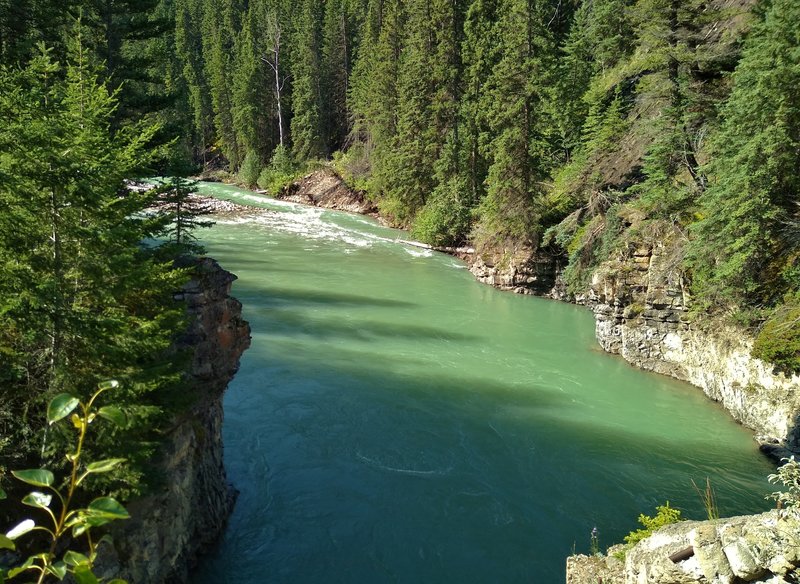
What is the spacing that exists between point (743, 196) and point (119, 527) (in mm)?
14126

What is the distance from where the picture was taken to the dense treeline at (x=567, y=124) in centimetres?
1367

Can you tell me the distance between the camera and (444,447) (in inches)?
485

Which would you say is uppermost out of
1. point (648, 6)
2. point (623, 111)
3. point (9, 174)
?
point (648, 6)

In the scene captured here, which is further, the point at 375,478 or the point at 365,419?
the point at 365,419

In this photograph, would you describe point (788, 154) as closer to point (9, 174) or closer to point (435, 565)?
point (435, 565)

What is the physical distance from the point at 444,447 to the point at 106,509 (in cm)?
1138

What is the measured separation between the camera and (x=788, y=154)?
1320 cm

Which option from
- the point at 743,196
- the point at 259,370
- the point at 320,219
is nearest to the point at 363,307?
the point at 259,370

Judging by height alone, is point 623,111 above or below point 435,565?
above

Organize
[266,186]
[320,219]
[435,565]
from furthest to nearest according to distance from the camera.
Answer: [266,186]
[320,219]
[435,565]

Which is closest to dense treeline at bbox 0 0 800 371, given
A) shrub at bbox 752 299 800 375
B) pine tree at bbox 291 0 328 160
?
shrub at bbox 752 299 800 375

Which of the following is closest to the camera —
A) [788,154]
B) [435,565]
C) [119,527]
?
[119,527]

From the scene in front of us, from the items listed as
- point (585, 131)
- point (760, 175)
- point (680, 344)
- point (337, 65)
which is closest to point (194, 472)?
point (760, 175)

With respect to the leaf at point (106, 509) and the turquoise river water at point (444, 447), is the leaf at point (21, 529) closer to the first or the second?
the leaf at point (106, 509)
